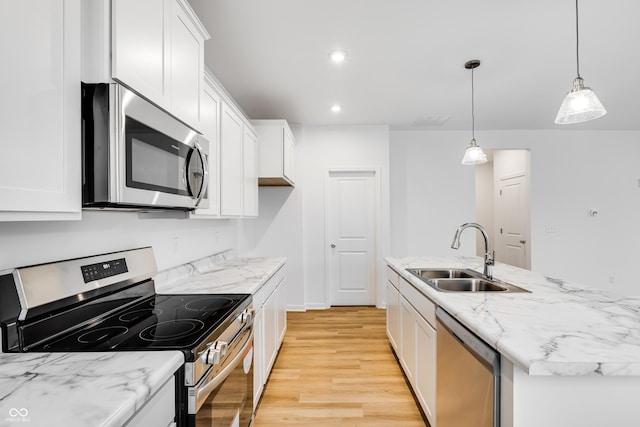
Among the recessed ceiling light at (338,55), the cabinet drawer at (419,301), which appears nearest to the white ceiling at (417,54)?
the recessed ceiling light at (338,55)

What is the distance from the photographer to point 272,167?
359cm

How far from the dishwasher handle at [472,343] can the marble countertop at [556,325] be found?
37 mm

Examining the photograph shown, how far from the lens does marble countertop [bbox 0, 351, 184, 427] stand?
665mm

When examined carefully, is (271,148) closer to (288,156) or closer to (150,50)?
(288,156)

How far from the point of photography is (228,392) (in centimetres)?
137

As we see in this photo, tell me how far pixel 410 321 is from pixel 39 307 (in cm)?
203

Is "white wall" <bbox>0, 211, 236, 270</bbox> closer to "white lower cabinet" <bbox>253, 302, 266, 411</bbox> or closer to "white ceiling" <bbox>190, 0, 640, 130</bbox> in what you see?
"white lower cabinet" <bbox>253, 302, 266, 411</bbox>

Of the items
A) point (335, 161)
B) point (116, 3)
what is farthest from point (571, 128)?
point (116, 3)

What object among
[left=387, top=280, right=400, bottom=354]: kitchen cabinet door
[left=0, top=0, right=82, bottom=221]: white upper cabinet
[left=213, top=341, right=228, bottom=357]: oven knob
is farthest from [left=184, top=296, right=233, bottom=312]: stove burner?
[left=387, top=280, right=400, bottom=354]: kitchen cabinet door

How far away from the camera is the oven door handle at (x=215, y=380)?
3.44 ft

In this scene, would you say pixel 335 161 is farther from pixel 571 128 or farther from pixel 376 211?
pixel 571 128

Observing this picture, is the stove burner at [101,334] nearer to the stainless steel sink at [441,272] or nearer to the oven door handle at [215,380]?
the oven door handle at [215,380]

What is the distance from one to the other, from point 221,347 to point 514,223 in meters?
5.51

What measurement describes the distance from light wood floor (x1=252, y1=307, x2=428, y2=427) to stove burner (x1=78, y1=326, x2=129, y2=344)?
1.25 meters
